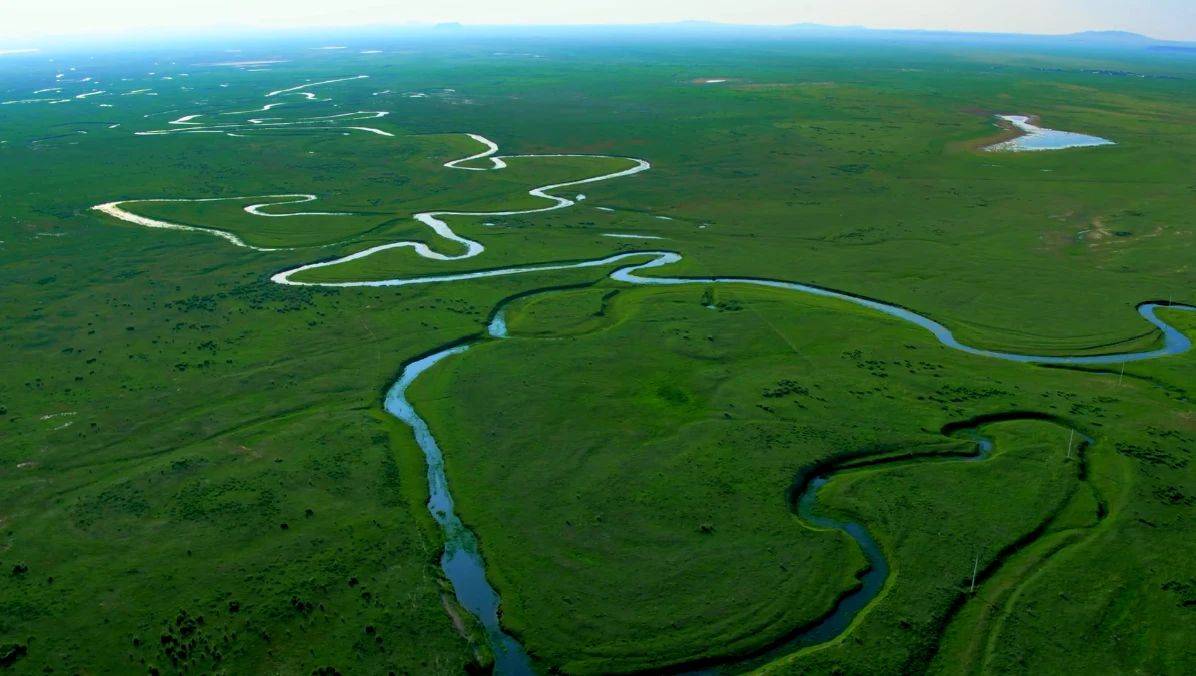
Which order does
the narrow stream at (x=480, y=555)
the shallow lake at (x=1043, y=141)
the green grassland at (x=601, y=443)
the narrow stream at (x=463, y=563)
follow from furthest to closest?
the shallow lake at (x=1043, y=141) < the green grassland at (x=601, y=443) < the narrow stream at (x=480, y=555) < the narrow stream at (x=463, y=563)

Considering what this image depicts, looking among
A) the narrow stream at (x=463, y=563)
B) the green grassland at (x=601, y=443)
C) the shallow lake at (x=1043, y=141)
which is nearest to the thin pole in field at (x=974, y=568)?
the green grassland at (x=601, y=443)

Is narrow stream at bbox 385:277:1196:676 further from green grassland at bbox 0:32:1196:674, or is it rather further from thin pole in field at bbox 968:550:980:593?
thin pole in field at bbox 968:550:980:593

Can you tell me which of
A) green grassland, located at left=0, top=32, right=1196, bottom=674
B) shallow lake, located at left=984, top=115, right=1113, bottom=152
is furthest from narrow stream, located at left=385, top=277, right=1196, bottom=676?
shallow lake, located at left=984, top=115, right=1113, bottom=152

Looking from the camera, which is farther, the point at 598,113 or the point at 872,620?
the point at 598,113

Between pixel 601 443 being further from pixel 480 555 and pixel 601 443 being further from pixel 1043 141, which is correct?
pixel 1043 141

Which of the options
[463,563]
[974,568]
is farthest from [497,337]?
[974,568]

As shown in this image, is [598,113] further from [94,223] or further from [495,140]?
[94,223]

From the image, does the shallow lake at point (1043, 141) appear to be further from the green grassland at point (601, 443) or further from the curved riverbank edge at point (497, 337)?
the curved riverbank edge at point (497, 337)

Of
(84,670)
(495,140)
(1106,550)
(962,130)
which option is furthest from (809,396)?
(962,130)
